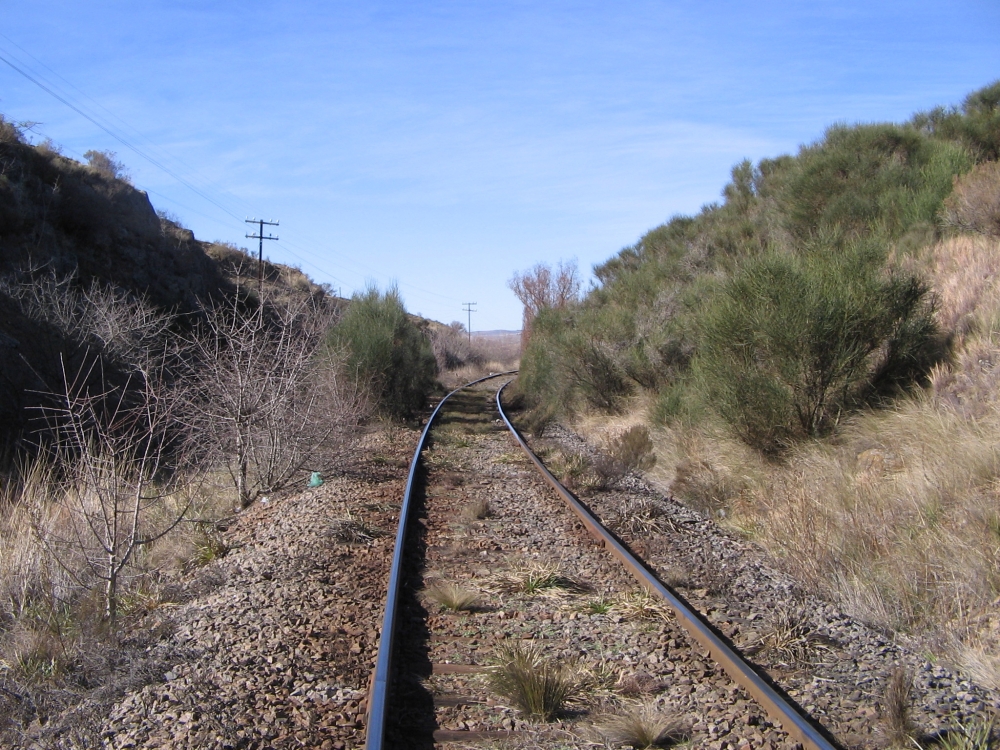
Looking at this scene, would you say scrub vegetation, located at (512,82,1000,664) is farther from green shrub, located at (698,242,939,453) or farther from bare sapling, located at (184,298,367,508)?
bare sapling, located at (184,298,367,508)

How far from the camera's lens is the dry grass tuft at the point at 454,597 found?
6219 mm

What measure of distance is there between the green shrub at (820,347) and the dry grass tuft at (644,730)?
7.12 m

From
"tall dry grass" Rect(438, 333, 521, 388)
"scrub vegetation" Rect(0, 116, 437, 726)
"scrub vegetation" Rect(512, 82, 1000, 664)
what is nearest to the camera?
"scrub vegetation" Rect(0, 116, 437, 726)

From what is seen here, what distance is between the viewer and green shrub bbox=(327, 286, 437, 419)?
65.4ft

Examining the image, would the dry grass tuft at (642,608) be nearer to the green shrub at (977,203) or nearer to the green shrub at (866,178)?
the green shrub at (977,203)

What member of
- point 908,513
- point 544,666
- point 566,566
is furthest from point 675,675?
point 908,513

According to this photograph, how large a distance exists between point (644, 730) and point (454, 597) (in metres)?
2.37

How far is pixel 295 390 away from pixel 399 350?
1103 cm

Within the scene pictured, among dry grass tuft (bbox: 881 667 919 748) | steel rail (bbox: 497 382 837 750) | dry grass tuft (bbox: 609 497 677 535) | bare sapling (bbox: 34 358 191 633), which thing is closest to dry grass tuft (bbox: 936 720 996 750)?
dry grass tuft (bbox: 881 667 919 748)

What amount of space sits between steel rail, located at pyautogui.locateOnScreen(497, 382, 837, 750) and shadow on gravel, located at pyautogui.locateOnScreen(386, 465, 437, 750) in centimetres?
175

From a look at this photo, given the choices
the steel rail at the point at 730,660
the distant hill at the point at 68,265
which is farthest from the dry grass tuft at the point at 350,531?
the distant hill at the point at 68,265

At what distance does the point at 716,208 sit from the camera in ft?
98.7

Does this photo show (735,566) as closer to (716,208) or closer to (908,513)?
(908,513)

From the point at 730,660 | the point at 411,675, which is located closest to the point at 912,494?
the point at 730,660
